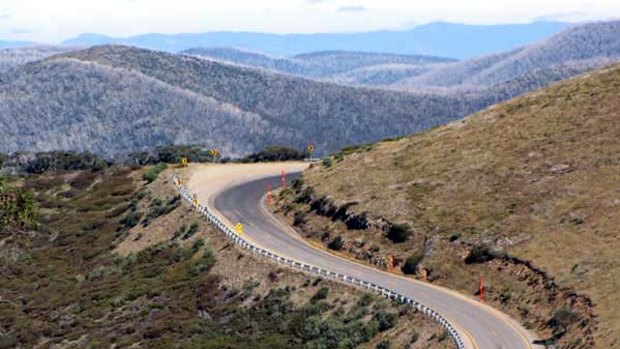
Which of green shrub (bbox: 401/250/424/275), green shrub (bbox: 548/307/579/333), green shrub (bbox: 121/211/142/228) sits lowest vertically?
green shrub (bbox: 121/211/142/228)

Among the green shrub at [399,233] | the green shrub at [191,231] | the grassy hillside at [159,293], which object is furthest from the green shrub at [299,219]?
the green shrub at [399,233]

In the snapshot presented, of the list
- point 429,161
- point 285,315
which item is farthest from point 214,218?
point 285,315

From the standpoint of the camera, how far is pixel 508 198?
5991 centimetres

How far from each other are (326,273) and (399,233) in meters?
7.13

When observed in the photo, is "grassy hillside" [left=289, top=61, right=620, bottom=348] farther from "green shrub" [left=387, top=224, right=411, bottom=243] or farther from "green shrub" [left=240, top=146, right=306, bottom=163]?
"green shrub" [left=240, top=146, right=306, bottom=163]

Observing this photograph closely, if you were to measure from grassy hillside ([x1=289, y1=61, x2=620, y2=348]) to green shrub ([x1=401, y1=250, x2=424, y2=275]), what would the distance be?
0.16 meters

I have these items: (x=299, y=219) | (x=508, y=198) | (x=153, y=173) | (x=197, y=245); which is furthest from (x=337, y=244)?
(x=153, y=173)

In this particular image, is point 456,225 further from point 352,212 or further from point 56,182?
point 56,182

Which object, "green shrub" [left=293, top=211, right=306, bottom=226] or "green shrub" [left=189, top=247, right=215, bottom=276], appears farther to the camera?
"green shrub" [left=293, top=211, right=306, bottom=226]

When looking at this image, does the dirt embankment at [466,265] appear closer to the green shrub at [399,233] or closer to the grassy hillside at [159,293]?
the green shrub at [399,233]

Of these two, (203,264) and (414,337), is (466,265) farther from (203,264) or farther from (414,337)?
(203,264)

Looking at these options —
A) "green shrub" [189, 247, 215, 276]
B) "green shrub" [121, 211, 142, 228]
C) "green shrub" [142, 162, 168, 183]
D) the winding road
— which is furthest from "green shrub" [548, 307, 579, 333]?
"green shrub" [142, 162, 168, 183]

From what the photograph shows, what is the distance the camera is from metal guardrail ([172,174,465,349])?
145ft

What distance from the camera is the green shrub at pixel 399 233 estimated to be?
59062 mm
